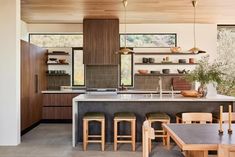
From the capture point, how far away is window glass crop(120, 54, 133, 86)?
9.20 m

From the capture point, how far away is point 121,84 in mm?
9164

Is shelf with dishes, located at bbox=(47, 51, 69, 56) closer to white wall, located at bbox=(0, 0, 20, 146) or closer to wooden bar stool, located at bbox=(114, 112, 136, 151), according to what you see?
white wall, located at bbox=(0, 0, 20, 146)

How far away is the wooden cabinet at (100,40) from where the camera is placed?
8625 millimetres

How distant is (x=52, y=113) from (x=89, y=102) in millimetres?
2900

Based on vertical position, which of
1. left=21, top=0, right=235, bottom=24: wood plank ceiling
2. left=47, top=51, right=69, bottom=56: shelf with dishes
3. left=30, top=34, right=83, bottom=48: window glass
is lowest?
left=47, top=51, right=69, bottom=56: shelf with dishes

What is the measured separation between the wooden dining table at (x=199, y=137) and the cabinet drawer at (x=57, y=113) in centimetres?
543

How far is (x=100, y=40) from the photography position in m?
8.63

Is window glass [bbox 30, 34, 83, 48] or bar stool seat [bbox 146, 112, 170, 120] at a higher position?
Answer: window glass [bbox 30, 34, 83, 48]

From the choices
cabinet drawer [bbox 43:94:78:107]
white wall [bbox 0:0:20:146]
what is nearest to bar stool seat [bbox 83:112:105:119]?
white wall [bbox 0:0:20:146]

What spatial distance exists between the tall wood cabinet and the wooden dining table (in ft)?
14.4

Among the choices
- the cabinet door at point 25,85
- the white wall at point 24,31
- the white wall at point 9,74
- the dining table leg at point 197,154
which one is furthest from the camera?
the white wall at point 24,31

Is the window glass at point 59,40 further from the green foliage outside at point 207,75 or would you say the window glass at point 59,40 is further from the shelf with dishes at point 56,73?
the green foliage outside at point 207,75

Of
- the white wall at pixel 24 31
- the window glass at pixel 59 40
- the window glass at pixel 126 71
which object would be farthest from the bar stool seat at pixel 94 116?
the white wall at pixel 24 31

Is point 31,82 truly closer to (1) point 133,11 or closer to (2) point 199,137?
(1) point 133,11
